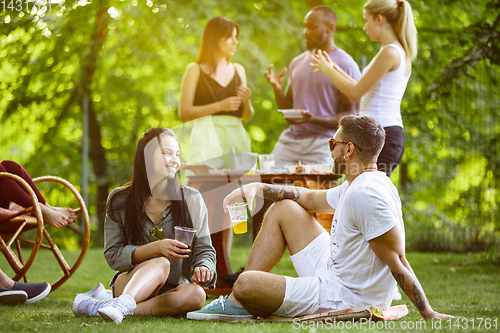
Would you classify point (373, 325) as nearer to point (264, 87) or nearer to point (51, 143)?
point (264, 87)

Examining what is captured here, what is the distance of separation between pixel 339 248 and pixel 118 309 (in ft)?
3.46

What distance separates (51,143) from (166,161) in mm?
7824

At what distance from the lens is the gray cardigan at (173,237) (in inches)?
110

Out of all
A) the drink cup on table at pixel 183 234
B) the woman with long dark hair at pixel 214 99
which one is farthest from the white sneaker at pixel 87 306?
the woman with long dark hair at pixel 214 99

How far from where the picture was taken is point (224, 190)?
3.97 metres

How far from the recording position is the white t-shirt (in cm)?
229

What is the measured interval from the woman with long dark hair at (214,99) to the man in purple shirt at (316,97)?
1.31 feet

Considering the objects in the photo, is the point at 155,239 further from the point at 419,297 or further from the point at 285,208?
→ the point at 419,297

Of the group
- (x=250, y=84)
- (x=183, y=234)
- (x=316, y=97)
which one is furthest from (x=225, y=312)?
(x=250, y=84)

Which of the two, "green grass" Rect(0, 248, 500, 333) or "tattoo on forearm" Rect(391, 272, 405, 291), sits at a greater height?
"tattoo on forearm" Rect(391, 272, 405, 291)

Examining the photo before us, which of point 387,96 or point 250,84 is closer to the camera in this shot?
point 387,96

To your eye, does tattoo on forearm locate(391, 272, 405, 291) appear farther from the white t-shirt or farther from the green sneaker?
the green sneaker

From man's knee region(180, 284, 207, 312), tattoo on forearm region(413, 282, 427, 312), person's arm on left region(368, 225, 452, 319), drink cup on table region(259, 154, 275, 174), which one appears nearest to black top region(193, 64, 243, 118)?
drink cup on table region(259, 154, 275, 174)

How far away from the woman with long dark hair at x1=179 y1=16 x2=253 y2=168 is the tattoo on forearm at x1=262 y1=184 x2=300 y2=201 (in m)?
1.38
